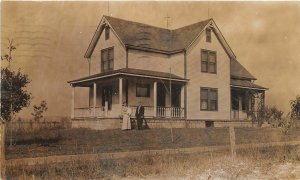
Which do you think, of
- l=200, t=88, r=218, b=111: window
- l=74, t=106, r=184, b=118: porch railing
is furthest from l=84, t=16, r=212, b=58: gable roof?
l=74, t=106, r=184, b=118: porch railing

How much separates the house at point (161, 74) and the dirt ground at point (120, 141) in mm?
4035

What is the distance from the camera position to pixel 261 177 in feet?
31.1

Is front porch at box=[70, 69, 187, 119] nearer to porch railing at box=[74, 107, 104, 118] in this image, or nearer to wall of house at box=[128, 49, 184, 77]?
porch railing at box=[74, 107, 104, 118]

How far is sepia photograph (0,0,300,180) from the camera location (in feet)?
35.3

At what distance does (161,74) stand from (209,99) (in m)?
4.10

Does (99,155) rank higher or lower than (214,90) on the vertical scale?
lower

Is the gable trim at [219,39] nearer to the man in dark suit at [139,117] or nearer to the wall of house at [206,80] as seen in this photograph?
the wall of house at [206,80]

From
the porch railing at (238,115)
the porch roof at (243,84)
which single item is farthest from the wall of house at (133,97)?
the porch railing at (238,115)

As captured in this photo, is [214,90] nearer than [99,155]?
No

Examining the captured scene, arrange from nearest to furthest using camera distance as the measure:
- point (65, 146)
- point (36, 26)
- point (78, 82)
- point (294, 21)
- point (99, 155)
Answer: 1. point (99, 155)
2. point (36, 26)
3. point (65, 146)
4. point (294, 21)
5. point (78, 82)

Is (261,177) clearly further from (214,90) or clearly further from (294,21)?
(214,90)

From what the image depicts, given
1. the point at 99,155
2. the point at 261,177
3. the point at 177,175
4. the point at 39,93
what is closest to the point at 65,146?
the point at 99,155

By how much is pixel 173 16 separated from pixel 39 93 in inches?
266

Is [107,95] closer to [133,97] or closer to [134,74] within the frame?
[133,97]
